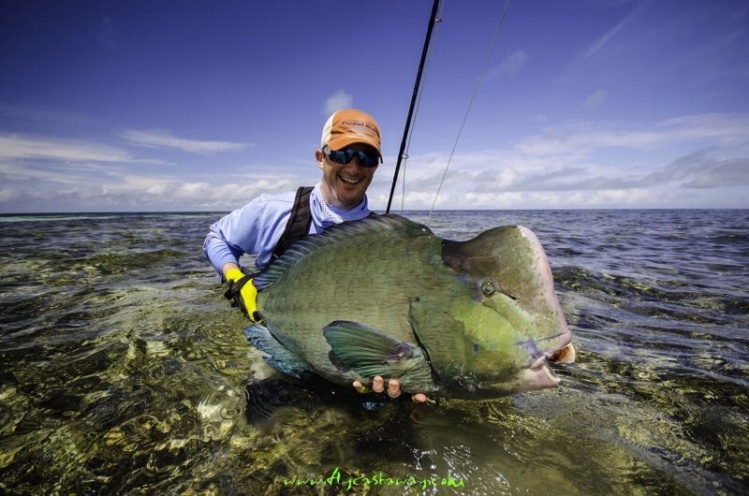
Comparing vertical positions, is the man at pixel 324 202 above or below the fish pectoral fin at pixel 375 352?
above

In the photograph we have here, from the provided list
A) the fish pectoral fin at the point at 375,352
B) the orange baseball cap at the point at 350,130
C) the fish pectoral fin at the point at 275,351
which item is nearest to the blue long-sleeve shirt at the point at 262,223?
the orange baseball cap at the point at 350,130

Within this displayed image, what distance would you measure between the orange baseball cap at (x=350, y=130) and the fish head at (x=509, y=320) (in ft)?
5.09

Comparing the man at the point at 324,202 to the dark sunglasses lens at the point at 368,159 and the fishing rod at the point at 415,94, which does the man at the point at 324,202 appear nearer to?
the dark sunglasses lens at the point at 368,159

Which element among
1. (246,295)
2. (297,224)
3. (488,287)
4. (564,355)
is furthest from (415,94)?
(564,355)


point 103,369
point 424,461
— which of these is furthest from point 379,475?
point 103,369

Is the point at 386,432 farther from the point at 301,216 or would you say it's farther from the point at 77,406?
the point at 77,406

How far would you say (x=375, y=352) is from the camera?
1.94 metres

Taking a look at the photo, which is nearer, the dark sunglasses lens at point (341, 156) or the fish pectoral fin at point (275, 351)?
the fish pectoral fin at point (275, 351)

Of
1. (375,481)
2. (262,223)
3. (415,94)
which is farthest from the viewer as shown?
(415,94)

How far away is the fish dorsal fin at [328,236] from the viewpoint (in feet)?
7.42

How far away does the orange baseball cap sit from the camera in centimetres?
300

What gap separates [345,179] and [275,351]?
1.53 meters

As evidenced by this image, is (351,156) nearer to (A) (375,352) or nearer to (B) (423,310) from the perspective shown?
(B) (423,310)

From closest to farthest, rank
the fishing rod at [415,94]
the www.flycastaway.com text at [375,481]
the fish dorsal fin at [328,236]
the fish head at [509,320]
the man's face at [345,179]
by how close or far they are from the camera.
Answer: the fish head at [509,320] → the www.flycastaway.com text at [375,481] → the fish dorsal fin at [328,236] → the man's face at [345,179] → the fishing rod at [415,94]
